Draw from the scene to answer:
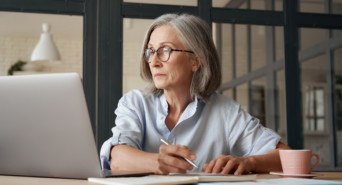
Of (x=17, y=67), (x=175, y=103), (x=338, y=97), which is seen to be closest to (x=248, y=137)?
(x=175, y=103)

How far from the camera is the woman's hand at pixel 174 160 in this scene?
1262mm

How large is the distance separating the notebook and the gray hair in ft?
3.09

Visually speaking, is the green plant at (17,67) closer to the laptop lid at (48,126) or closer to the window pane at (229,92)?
the window pane at (229,92)

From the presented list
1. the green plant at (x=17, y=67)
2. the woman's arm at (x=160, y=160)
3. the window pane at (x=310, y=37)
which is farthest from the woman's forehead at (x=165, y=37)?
the green plant at (x=17, y=67)

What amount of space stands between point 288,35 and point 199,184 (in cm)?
216

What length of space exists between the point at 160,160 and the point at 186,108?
57 cm

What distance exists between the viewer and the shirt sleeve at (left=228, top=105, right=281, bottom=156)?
1.74 meters

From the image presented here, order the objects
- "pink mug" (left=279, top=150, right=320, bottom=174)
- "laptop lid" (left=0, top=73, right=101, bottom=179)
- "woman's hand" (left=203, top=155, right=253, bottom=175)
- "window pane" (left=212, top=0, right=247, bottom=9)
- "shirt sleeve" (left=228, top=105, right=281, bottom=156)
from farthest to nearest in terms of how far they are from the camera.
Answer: "window pane" (left=212, top=0, right=247, bottom=9) → "shirt sleeve" (left=228, top=105, right=281, bottom=156) → "woman's hand" (left=203, top=155, right=253, bottom=175) → "pink mug" (left=279, top=150, right=320, bottom=174) → "laptop lid" (left=0, top=73, right=101, bottom=179)

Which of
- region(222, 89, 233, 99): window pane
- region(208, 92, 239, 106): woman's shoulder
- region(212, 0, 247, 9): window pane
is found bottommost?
region(208, 92, 239, 106): woman's shoulder

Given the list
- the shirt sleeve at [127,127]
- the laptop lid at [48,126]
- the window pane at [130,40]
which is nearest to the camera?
the laptop lid at [48,126]

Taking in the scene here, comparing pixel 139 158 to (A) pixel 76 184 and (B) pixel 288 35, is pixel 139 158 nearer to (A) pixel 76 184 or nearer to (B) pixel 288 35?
(A) pixel 76 184

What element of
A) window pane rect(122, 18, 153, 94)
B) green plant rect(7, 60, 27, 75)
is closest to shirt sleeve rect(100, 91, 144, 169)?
window pane rect(122, 18, 153, 94)

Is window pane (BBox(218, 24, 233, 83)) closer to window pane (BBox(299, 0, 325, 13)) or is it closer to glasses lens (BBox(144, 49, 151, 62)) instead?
window pane (BBox(299, 0, 325, 13))

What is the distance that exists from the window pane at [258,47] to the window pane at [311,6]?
30 cm
